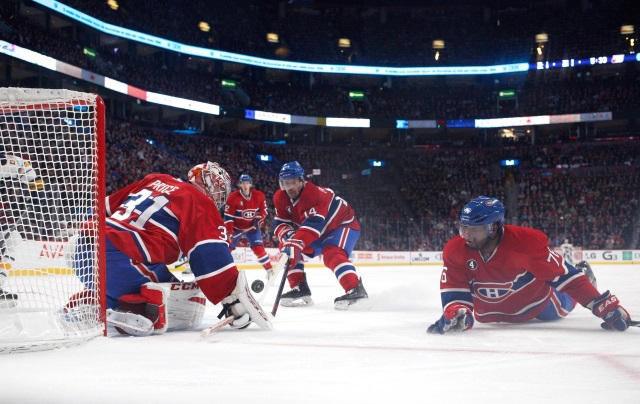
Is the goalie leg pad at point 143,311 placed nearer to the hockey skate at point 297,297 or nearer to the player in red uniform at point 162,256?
the player in red uniform at point 162,256

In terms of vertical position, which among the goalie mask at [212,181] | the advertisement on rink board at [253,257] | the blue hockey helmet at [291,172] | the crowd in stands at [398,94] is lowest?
the advertisement on rink board at [253,257]

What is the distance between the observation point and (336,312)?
5.01 meters

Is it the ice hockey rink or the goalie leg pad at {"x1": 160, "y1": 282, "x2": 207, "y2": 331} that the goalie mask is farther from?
the ice hockey rink

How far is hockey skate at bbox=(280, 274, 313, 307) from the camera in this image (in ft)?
18.4

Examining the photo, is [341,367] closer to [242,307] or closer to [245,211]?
[242,307]

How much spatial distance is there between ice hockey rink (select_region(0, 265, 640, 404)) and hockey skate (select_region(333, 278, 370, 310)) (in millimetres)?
1367

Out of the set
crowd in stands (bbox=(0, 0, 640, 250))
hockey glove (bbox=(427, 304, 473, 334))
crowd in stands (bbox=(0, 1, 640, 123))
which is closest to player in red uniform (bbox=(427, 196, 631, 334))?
hockey glove (bbox=(427, 304, 473, 334))

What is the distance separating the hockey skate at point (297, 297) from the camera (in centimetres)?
560

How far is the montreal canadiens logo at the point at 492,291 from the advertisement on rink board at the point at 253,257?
95.8 inches

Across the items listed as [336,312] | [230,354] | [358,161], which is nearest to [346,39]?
[358,161]

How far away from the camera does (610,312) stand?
3.46 m

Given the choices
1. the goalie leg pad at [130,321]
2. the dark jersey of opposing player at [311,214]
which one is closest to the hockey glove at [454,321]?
the goalie leg pad at [130,321]

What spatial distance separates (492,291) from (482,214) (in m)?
0.57

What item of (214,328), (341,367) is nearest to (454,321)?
(341,367)
